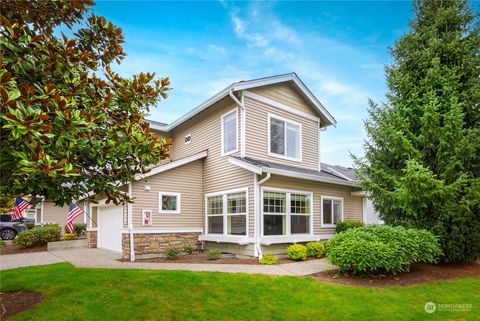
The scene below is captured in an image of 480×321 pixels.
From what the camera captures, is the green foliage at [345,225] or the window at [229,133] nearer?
the window at [229,133]

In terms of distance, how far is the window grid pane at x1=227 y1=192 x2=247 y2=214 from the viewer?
11.9 meters

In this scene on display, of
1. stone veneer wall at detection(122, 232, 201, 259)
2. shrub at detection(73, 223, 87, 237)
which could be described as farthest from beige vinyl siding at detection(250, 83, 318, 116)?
shrub at detection(73, 223, 87, 237)

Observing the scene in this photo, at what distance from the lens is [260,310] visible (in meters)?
6.05

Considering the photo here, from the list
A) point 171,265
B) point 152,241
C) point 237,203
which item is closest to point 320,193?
point 237,203

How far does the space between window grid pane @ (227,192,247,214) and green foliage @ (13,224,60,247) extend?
10607 millimetres

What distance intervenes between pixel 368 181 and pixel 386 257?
11.7 ft

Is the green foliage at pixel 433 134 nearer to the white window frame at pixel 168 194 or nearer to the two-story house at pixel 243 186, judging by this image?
the two-story house at pixel 243 186

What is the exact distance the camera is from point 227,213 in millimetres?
12539

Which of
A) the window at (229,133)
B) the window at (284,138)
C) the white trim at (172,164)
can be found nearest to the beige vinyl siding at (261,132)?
the window at (284,138)

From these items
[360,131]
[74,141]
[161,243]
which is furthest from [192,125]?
[74,141]

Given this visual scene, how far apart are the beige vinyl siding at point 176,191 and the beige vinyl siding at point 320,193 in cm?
375

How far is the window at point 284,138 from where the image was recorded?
1325 cm

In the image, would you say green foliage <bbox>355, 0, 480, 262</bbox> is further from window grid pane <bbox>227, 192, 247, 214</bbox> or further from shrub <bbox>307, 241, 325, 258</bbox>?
window grid pane <bbox>227, 192, 247, 214</bbox>

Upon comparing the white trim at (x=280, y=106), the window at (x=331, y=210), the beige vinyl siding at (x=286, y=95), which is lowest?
the window at (x=331, y=210)
